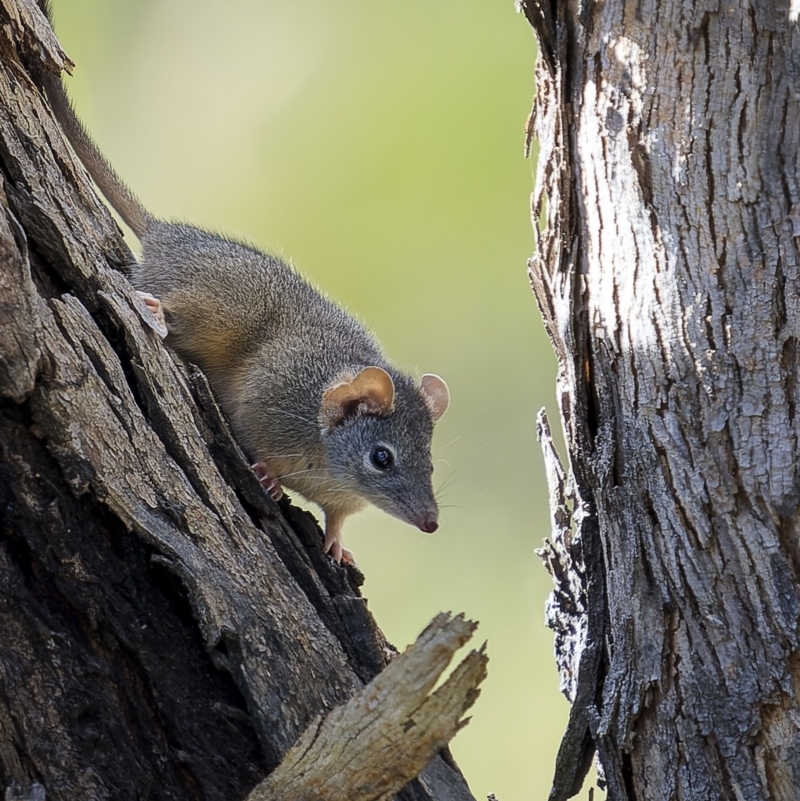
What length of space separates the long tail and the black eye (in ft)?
4.82

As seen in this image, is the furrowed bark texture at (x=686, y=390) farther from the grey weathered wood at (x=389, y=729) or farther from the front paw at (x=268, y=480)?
the front paw at (x=268, y=480)

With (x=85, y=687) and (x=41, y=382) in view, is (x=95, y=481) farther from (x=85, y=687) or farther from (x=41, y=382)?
(x=85, y=687)

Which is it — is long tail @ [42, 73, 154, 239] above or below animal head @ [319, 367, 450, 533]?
above

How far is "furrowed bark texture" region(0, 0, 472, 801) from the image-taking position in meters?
2.46

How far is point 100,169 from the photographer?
475 centimetres

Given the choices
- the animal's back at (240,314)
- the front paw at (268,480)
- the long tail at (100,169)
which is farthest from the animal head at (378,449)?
the long tail at (100,169)

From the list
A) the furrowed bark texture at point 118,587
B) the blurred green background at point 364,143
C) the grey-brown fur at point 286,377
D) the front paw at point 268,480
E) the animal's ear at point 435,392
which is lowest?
the furrowed bark texture at point 118,587

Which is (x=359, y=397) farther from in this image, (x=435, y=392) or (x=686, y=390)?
(x=686, y=390)

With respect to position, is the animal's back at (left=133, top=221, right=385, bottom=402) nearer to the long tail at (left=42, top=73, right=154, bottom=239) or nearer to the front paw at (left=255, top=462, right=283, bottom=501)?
the long tail at (left=42, top=73, right=154, bottom=239)

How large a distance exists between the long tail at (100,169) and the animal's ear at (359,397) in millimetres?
1210

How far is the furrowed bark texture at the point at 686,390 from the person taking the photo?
2.45m

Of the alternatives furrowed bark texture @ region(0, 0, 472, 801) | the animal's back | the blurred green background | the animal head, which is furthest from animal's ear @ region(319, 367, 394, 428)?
the blurred green background

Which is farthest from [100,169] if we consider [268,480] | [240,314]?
[268,480]

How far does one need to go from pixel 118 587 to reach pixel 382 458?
2106mm
